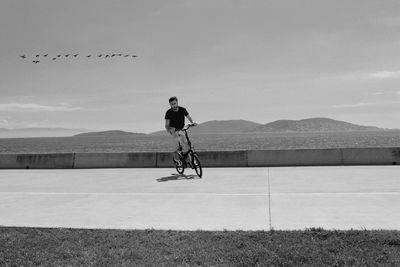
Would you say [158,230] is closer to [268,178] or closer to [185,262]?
[185,262]

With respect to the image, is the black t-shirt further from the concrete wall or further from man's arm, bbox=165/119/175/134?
the concrete wall

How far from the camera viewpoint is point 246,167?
13977mm

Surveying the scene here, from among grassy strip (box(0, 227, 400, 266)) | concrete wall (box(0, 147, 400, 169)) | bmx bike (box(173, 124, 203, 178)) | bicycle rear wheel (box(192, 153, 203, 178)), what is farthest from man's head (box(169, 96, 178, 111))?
grassy strip (box(0, 227, 400, 266))

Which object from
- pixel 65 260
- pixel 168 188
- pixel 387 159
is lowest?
pixel 65 260

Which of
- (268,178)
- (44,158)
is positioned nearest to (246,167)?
(268,178)

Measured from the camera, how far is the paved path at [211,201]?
5828 millimetres

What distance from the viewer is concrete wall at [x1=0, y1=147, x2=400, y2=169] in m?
13.6

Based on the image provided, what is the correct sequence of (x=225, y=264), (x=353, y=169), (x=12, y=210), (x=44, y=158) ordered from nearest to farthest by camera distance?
(x=225, y=264), (x=12, y=210), (x=353, y=169), (x=44, y=158)

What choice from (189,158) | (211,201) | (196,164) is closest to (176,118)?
(189,158)

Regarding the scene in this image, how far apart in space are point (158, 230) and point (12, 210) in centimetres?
325

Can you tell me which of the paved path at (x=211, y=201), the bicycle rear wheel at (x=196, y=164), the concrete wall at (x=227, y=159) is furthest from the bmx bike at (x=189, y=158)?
the concrete wall at (x=227, y=159)

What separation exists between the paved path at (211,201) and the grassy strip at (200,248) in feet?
1.77

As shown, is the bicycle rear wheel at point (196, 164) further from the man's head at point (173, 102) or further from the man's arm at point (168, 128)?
the man's head at point (173, 102)

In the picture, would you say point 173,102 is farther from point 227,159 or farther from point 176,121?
point 227,159
